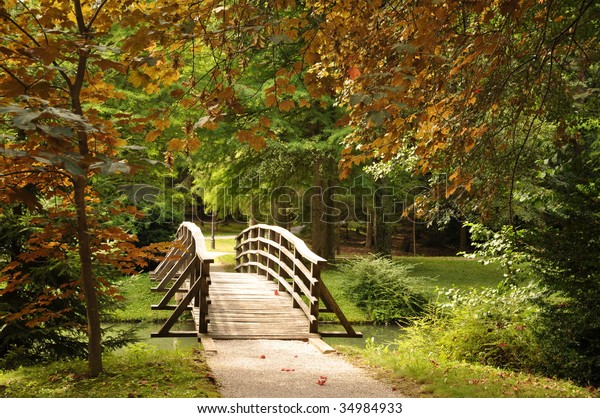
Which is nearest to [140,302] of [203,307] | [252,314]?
[252,314]

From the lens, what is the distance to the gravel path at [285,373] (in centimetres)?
601

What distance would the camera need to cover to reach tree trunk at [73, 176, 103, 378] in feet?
18.9

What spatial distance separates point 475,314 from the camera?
28.9 feet

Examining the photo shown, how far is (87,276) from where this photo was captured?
591 centimetres

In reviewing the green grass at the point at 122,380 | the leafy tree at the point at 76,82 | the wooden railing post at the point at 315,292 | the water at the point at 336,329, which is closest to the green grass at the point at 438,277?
the water at the point at 336,329

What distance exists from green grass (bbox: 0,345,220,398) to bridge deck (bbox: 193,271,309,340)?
6.10ft

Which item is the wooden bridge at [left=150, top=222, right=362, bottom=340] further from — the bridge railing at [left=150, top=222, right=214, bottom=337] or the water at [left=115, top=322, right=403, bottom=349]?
the water at [left=115, top=322, right=403, bottom=349]

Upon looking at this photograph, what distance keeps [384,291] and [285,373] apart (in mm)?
9973

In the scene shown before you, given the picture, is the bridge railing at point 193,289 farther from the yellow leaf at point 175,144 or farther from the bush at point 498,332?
the bush at point 498,332

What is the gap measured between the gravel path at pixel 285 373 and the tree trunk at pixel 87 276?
119cm

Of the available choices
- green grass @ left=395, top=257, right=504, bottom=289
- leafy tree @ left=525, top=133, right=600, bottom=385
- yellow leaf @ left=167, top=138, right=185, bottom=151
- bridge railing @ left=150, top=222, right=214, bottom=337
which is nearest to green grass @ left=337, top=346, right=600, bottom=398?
leafy tree @ left=525, top=133, right=600, bottom=385
